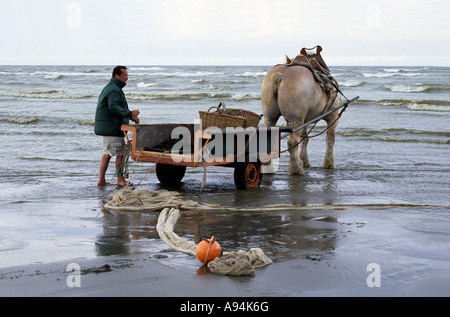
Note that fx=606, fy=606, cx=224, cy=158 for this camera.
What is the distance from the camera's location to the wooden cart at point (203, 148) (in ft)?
27.4

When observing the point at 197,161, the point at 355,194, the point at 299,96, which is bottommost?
the point at 355,194

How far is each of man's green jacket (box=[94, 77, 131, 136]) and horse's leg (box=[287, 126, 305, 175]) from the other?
10.2 ft

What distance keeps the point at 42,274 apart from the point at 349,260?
104 inches

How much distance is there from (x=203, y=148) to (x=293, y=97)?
2695 millimetres

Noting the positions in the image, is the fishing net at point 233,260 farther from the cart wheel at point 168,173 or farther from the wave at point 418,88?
the wave at point 418,88

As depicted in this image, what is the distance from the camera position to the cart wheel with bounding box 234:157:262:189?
9102 mm

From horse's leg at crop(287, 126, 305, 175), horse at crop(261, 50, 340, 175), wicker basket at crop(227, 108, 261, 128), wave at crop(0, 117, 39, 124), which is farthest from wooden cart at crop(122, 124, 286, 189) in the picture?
wave at crop(0, 117, 39, 124)

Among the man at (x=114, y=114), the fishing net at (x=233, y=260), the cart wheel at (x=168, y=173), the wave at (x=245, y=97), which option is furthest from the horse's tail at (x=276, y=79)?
the wave at (x=245, y=97)

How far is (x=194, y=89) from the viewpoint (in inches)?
1543

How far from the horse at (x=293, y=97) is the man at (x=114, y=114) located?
2571 mm

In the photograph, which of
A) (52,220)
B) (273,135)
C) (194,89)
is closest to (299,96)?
(273,135)

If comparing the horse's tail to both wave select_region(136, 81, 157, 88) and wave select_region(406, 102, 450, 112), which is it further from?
wave select_region(136, 81, 157, 88)
